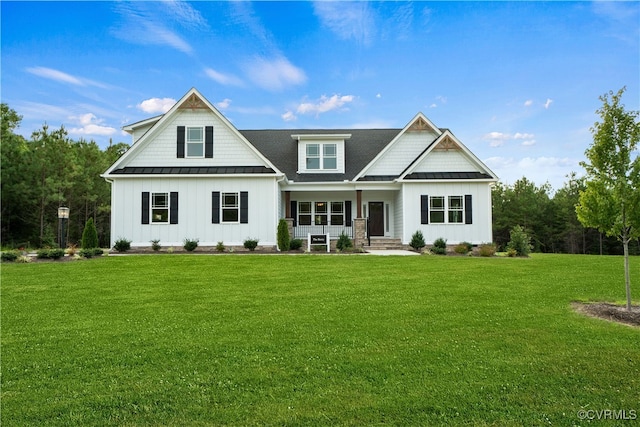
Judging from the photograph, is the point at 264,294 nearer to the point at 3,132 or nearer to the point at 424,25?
the point at 424,25

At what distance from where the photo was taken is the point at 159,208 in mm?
18094

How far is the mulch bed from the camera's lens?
6.04 m

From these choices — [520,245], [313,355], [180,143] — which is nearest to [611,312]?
[313,355]

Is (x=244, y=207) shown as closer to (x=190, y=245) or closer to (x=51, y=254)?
(x=190, y=245)

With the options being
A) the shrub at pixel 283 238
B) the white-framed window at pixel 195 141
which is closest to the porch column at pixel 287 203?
the shrub at pixel 283 238

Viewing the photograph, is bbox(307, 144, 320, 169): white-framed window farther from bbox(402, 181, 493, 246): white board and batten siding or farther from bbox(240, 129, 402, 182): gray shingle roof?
bbox(402, 181, 493, 246): white board and batten siding

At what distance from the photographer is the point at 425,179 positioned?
1895 centimetres

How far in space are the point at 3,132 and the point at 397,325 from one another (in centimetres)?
3341

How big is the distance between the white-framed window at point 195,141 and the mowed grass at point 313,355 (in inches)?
428

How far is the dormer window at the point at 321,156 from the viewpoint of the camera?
70.0 feet

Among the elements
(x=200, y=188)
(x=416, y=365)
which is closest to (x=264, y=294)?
(x=416, y=365)

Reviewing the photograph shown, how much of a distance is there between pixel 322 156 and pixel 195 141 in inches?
271

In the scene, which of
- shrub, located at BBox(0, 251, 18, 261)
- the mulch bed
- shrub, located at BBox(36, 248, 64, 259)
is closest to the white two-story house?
shrub, located at BBox(36, 248, 64, 259)

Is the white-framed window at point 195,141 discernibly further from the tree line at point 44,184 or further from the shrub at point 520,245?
the shrub at point 520,245
